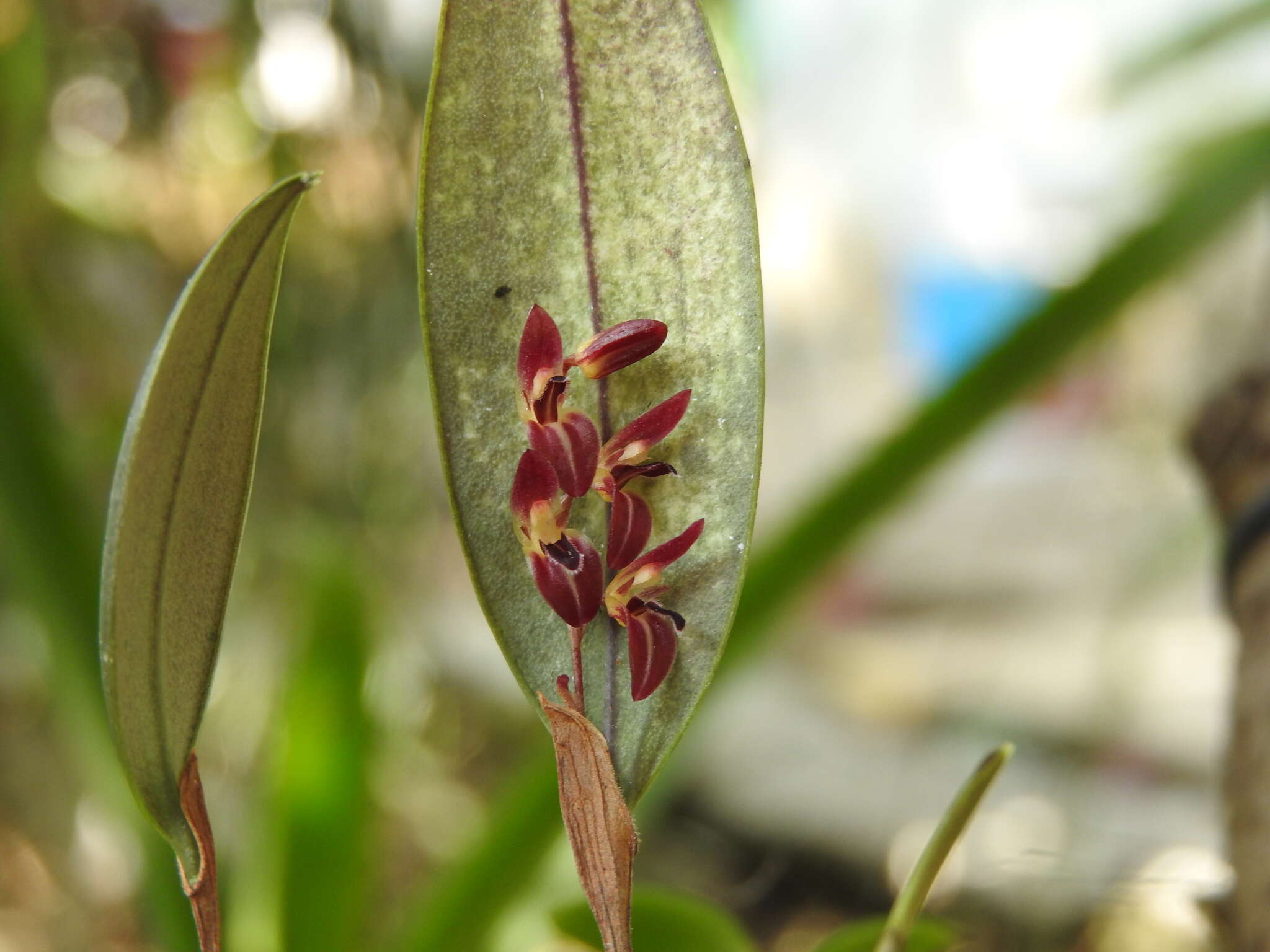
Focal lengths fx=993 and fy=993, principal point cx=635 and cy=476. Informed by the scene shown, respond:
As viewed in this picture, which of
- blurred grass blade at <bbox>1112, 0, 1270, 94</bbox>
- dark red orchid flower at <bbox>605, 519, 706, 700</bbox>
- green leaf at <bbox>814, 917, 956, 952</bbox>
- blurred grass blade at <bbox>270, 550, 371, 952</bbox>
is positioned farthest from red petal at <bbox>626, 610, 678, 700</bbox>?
blurred grass blade at <bbox>1112, 0, 1270, 94</bbox>

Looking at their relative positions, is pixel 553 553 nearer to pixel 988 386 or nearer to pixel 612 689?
pixel 612 689

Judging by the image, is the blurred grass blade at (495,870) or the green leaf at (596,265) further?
the blurred grass blade at (495,870)

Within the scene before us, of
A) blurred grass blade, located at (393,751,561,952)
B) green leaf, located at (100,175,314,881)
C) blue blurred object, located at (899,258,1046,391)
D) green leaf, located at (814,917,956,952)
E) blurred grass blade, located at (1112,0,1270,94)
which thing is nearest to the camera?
green leaf, located at (100,175,314,881)

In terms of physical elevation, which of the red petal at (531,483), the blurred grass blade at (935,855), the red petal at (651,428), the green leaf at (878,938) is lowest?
the green leaf at (878,938)

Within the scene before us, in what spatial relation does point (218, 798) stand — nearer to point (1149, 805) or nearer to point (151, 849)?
point (151, 849)

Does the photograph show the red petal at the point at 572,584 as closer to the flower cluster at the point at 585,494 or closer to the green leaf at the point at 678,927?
the flower cluster at the point at 585,494

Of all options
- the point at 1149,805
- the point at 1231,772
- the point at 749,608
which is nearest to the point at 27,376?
the point at 749,608

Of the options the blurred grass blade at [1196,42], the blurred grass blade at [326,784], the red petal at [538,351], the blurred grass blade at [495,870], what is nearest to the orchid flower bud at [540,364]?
the red petal at [538,351]

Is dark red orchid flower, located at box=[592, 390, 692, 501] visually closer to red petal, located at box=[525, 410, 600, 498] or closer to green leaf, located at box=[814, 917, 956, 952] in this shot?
red petal, located at box=[525, 410, 600, 498]
